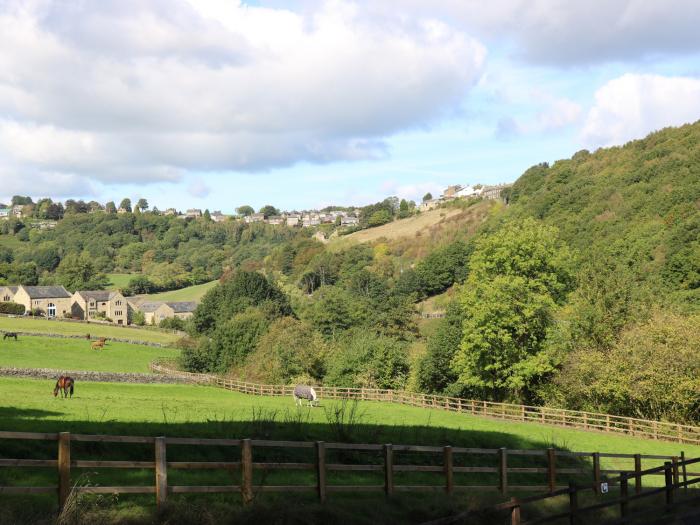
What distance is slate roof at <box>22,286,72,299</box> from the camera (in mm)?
134500

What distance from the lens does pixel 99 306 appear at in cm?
14500

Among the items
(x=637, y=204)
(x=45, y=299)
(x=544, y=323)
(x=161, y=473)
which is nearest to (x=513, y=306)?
(x=544, y=323)

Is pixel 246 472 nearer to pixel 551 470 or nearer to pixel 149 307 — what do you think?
pixel 551 470

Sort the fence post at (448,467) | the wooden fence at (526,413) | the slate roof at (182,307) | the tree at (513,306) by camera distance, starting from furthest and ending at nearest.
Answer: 1. the slate roof at (182,307)
2. the tree at (513,306)
3. the wooden fence at (526,413)
4. the fence post at (448,467)

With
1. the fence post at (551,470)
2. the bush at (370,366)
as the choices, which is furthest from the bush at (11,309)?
the fence post at (551,470)

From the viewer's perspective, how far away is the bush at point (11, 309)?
4465 inches

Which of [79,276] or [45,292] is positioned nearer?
[45,292]

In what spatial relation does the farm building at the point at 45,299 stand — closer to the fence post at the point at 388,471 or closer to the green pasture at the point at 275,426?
the green pasture at the point at 275,426

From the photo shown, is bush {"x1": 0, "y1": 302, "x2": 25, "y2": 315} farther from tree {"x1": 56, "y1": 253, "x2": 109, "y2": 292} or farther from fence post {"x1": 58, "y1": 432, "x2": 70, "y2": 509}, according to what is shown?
fence post {"x1": 58, "y1": 432, "x2": 70, "y2": 509}

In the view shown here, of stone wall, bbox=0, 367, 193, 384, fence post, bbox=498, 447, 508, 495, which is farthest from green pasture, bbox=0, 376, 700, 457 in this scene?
stone wall, bbox=0, 367, 193, 384

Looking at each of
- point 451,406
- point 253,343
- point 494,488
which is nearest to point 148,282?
point 253,343

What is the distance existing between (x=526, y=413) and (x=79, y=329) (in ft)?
246

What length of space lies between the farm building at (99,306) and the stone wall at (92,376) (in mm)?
84816

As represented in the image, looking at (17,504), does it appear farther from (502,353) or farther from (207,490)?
(502,353)
